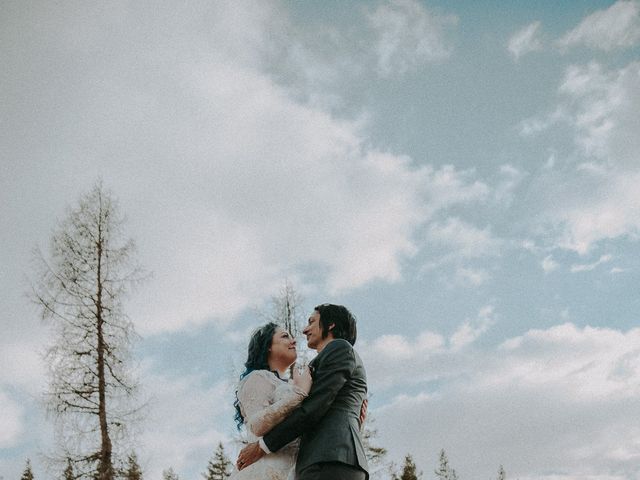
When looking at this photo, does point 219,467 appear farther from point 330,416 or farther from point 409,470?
point 330,416

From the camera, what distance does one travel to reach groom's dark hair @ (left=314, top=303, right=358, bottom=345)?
13.2 feet

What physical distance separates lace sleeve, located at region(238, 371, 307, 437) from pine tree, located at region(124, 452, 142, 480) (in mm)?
9506

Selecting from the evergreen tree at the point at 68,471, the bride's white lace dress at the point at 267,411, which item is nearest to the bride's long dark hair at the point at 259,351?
the bride's white lace dress at the point at 267,411

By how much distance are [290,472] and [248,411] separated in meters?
0.52

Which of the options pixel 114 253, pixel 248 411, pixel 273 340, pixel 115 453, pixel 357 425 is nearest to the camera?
pixel 357 425

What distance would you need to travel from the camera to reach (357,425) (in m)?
3.69

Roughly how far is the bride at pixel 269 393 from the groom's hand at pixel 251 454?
35 millimetres

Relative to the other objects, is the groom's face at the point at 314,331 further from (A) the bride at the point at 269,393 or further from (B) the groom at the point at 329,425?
(A) the bride at the point at 269,393

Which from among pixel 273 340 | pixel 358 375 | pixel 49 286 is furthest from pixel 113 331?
pixel 358 375

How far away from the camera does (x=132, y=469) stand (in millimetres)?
12484

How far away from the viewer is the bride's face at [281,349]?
4.64 metres

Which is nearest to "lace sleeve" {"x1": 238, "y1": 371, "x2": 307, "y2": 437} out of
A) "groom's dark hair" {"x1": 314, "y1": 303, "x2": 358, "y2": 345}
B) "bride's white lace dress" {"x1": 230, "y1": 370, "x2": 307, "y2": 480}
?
"bride's white lace dress" {"x1": 230, "y1": 370, "x2": 307, "y2": 480}

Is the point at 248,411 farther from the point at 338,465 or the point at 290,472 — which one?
the point at 338,465

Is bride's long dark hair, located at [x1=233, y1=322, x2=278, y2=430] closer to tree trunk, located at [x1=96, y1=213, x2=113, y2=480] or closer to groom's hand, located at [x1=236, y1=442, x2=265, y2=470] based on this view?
groom's hand, located at [x1=236, y1=442, x2=265, y2=470]
